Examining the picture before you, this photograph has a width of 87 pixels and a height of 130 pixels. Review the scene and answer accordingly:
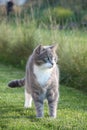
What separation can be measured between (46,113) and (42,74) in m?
0.73

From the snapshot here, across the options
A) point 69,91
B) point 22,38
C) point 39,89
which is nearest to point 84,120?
point 39,89

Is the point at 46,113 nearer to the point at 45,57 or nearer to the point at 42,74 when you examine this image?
the point at 42,74

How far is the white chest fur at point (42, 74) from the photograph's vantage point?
599 centimetres

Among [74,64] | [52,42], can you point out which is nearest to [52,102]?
[74,64]

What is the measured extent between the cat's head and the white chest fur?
0.06 meters

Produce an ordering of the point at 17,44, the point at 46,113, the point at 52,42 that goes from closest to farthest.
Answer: the point at 46,113 < the point at 52,42 < the point at 17,44

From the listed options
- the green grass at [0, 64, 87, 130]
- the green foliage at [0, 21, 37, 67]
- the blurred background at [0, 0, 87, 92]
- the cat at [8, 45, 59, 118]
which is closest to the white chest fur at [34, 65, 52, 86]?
the cat at [8, 45, 59, 118]

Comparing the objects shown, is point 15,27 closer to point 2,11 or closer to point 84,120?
point 2,11

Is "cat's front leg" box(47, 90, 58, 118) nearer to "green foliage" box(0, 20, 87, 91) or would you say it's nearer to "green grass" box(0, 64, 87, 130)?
"green grass" box(0, 64, 87, 130)

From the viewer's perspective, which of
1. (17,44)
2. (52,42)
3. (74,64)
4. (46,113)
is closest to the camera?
(46,113)

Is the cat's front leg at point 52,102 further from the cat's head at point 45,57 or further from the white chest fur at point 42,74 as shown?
the cat's head at point 45,57

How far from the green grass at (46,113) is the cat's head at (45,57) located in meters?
0.74

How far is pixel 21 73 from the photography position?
1086cm

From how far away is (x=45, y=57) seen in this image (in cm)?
595
